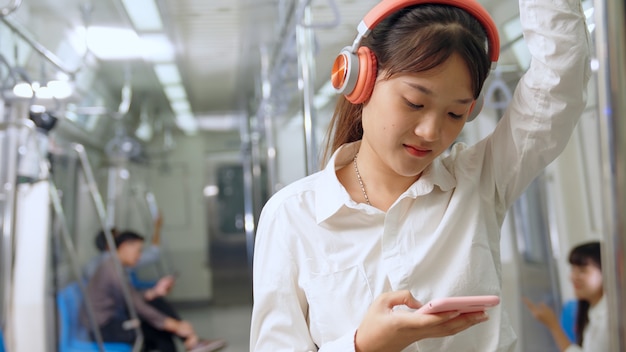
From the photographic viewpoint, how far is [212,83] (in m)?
6.89

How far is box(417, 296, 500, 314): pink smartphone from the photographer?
2.56 ft

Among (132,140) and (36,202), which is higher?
(132,140)

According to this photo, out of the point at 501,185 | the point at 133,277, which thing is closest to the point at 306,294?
the point at 501,185

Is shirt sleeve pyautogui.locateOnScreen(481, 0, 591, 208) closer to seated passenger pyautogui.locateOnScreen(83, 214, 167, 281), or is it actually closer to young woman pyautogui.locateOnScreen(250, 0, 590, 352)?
young woman pyautogui.locateOnScreen(250, 0, 590, 352)

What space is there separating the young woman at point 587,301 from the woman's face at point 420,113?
1.96 m

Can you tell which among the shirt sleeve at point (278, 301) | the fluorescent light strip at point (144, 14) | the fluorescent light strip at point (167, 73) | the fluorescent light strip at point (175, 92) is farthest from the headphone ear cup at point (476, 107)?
the fluorescent light strip at point (175, 92)

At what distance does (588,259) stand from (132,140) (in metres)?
5.57

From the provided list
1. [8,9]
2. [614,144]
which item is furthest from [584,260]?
[8,9]

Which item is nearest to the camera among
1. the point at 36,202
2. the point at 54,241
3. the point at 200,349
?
the point at 36,202

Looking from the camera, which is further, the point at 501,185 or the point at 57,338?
the point at 57,338

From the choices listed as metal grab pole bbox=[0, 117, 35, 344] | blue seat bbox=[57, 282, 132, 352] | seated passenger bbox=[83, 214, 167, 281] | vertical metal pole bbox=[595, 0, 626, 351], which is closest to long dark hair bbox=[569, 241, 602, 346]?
vertical metal pole bbox=[595, 0, 626, 351]

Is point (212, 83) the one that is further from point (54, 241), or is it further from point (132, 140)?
point (54, 241)

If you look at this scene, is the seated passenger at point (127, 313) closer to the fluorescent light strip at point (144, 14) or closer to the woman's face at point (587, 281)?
the fluorescent light strip at point (144, 14)

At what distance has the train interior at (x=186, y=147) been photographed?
9.46 ft
